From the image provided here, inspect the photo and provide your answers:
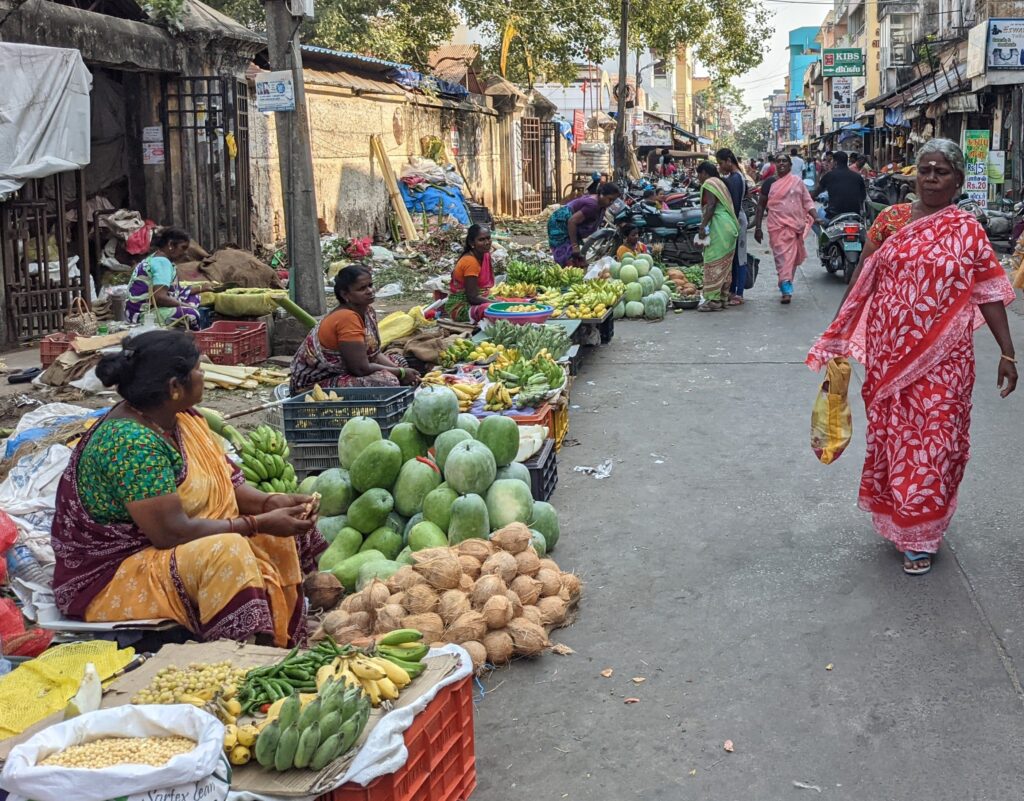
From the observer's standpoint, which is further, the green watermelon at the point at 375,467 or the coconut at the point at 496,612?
the green watermelon at the point at 375,467

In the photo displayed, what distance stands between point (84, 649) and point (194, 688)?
570mm

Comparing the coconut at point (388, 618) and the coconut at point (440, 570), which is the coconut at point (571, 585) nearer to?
the coconut at point (440, 570)

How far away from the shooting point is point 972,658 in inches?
165

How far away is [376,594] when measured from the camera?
441 centimetres

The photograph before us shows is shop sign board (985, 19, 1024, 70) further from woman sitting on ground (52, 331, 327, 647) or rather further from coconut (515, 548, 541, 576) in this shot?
woman sitting on ground (52, 331, 327, 647)

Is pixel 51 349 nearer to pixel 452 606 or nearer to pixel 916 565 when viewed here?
pixel 452 606

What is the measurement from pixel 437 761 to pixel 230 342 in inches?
278

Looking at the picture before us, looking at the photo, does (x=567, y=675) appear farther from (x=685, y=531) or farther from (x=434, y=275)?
(x=434, y=275)

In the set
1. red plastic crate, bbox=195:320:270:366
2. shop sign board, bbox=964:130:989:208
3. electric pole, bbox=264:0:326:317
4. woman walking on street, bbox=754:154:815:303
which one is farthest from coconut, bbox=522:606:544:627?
shop sign board, bbox=964:130:989:208

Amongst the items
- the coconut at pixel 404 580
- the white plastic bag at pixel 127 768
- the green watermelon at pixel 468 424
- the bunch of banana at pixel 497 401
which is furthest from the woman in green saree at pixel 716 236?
the white plastic bag at pixel 127 768

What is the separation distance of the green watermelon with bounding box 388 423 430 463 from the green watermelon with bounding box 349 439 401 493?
0.28m

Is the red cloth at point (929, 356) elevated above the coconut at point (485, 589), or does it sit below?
above

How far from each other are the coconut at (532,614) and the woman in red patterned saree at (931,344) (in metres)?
1.78

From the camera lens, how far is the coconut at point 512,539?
15.9ft
